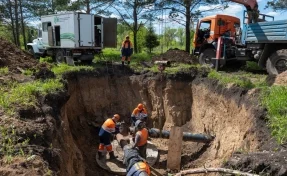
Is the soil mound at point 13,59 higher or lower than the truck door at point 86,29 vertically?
lower

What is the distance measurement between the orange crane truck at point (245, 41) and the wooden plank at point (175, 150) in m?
5.36

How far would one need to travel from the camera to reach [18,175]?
3594 millimetres

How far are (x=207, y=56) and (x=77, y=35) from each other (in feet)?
24.2

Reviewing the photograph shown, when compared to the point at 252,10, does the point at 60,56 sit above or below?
below

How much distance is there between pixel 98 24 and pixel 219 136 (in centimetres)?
1048

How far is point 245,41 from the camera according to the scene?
43.2 ft

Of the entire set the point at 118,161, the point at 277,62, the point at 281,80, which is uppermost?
the point at 277,62

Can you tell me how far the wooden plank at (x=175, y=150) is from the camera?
9.38 meters

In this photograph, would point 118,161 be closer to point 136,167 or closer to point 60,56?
point 136,167

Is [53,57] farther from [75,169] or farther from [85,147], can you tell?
[75,169]

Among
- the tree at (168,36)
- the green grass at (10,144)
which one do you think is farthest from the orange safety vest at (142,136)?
the tree at (168,36)

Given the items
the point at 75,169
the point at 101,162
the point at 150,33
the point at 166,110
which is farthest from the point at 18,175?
the point at 150,33


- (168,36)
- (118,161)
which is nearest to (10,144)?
(118,161)

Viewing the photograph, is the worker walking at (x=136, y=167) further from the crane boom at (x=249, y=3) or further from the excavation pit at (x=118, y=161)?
the crane boom at (x=249, y=3)
